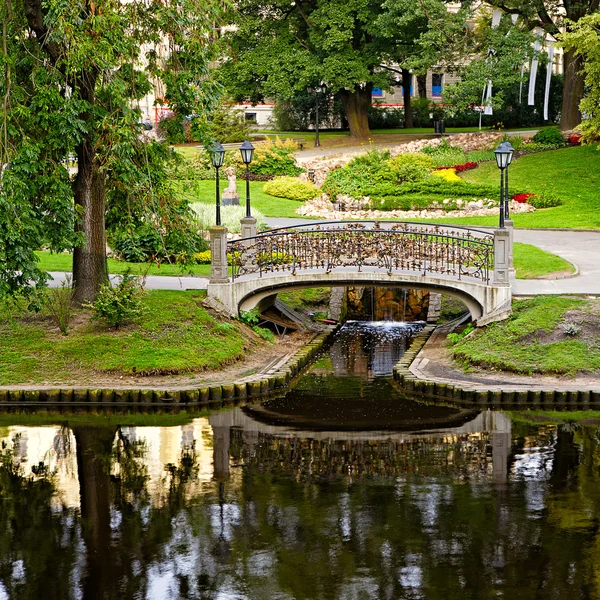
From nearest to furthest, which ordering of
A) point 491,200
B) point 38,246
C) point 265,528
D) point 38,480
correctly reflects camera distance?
1. point 265,528
2. point 38,480
3. point 38,246
4. point 491,200

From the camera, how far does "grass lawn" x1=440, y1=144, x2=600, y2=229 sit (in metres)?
35.8

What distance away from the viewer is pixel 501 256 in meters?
24.4

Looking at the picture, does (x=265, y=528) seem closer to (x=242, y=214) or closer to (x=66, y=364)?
(x=66, y=364)

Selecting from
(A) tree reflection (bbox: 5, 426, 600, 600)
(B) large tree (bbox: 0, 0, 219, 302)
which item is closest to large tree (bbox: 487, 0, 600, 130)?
(B) large tree (bbox: 0, 0, 219, 302)

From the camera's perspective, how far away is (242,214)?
3394 centimetres

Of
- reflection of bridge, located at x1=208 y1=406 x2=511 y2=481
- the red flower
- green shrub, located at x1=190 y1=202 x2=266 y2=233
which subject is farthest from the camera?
the red flower

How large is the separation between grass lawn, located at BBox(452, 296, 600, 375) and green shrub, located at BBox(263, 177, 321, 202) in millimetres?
17160

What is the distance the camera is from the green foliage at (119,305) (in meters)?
23.7

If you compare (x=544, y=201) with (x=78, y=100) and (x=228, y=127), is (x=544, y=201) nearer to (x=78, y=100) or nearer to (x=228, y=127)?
(x=228, y=127)

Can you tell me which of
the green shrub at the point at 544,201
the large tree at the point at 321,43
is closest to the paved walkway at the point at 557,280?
the green shrub at the point at 544,201

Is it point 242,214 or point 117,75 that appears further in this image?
point 242,214

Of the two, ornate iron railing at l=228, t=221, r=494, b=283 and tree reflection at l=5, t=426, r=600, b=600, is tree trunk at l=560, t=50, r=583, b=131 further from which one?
tree reflection at l=5, t=426, r=600, b=600

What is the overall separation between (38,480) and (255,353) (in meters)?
8.13

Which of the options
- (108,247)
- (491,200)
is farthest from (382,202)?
(108,247)
